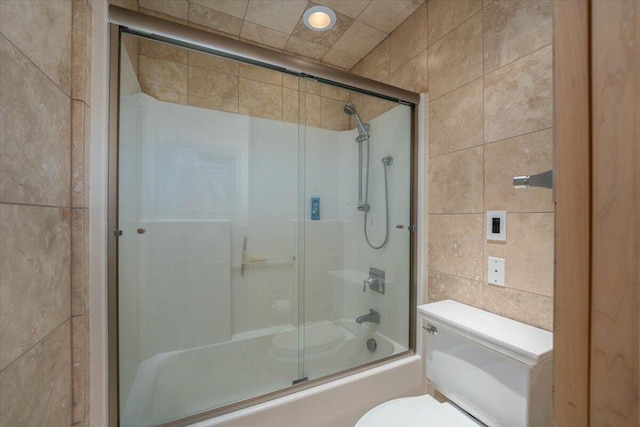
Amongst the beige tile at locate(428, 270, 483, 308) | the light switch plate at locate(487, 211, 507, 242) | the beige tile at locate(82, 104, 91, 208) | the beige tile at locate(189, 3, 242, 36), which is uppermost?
the beige tile at locate(189, 3, 242, 36)

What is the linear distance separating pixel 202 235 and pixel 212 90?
2.62 feet

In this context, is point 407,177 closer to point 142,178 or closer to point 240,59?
point 240,59

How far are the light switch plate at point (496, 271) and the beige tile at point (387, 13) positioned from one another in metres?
1.45

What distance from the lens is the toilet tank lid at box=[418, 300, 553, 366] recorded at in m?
0.87

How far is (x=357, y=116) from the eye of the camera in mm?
1651

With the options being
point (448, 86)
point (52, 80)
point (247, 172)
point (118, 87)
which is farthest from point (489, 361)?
point (118, 87)

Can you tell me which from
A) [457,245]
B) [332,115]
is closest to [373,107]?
[332,115]

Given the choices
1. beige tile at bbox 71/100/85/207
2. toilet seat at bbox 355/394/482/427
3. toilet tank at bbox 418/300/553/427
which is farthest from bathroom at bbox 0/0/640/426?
toilet seat at bbox 355/394/482/427

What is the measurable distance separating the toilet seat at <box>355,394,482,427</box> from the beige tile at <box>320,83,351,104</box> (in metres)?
1.51

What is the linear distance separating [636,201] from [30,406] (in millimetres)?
1038

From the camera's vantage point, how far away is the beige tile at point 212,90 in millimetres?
1398

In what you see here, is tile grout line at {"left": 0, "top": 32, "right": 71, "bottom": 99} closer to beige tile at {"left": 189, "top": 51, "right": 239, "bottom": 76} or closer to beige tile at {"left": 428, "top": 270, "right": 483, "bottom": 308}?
beige tile at {"left": 189, "top": 51, "right": 239, "bottom": 76}

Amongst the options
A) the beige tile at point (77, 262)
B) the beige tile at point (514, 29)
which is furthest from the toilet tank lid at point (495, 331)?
the beige tile at point (77, 262)

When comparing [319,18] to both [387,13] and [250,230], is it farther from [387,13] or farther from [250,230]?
[250,230]
